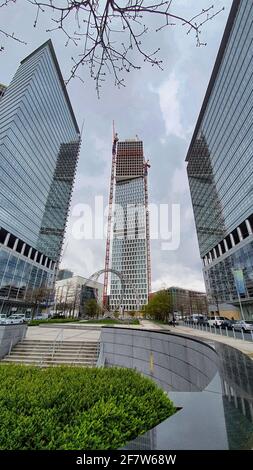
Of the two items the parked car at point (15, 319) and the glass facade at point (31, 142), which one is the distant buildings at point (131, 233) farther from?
the parked car at point (15, 319)

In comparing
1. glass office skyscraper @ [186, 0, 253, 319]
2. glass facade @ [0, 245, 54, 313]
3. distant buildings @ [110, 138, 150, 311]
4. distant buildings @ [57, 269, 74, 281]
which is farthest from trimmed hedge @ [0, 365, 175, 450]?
→ distant buildings @ [57, 269, 74, 281]

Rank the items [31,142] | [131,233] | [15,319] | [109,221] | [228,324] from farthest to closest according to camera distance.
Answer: [131,233]
[109,221]
[31,142]
[228,324]
[15,319]

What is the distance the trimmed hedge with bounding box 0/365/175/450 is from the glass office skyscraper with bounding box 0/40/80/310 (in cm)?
5724

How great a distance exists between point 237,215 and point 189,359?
52.5 metres

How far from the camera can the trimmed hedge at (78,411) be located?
210 cm

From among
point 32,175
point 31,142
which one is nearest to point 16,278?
point 32,175

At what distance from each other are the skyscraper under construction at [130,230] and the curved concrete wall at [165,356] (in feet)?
320

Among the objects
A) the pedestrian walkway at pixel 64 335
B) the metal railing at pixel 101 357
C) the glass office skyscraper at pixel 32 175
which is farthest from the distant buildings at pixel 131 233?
the metal railing at pixel 101 357

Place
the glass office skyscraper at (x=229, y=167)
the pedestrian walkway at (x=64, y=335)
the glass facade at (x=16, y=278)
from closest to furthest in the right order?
the pedestrian walkway at (x=64, y=335) < the glass office skyscraper at (x=229, y=167) < the glass facade at (x=16, y=278)

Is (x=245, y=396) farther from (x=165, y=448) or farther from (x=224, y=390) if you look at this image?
(x=165, y=448)

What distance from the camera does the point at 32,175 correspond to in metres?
69.5

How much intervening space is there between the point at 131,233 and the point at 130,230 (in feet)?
6.88

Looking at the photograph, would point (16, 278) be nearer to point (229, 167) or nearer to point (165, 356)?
point (165, 356)

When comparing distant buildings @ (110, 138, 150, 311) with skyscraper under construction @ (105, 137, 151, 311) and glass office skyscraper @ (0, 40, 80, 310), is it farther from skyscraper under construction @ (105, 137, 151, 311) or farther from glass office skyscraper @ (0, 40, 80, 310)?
glass office skyscraper @ (0, 40, 80, 310)
